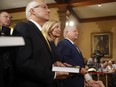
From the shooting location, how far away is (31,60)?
5.14ft

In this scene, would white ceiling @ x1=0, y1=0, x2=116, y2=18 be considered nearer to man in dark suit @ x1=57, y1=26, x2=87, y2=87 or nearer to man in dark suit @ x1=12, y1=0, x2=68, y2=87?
man in dark suit @ x1=57, y1=26, x2=87, y2=87

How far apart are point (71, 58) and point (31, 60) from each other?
139cm

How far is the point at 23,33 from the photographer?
1630mm

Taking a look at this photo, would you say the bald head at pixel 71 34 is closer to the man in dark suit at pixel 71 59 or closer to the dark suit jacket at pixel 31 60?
the man in dark suit at pixel 71 59

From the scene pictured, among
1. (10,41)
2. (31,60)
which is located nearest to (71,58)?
(31,60)

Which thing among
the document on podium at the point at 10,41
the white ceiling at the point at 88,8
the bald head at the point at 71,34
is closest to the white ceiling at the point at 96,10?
the white ceiling at the point at 88,8

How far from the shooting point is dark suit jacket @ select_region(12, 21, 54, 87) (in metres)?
1.55

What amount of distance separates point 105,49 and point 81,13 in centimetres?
187

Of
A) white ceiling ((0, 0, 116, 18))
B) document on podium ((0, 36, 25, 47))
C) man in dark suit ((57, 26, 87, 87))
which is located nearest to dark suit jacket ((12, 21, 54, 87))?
document on podium ((0, 36, 25, 47))

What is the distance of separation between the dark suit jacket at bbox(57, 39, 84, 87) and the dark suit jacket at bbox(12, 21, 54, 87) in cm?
114

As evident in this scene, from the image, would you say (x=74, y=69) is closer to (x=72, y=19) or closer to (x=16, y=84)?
(x=16, y=84)

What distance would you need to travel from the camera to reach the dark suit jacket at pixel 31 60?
1.55 meters

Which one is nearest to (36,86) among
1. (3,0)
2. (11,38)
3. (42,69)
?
(42,69)

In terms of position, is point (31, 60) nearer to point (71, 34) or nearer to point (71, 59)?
point (71, 59)
